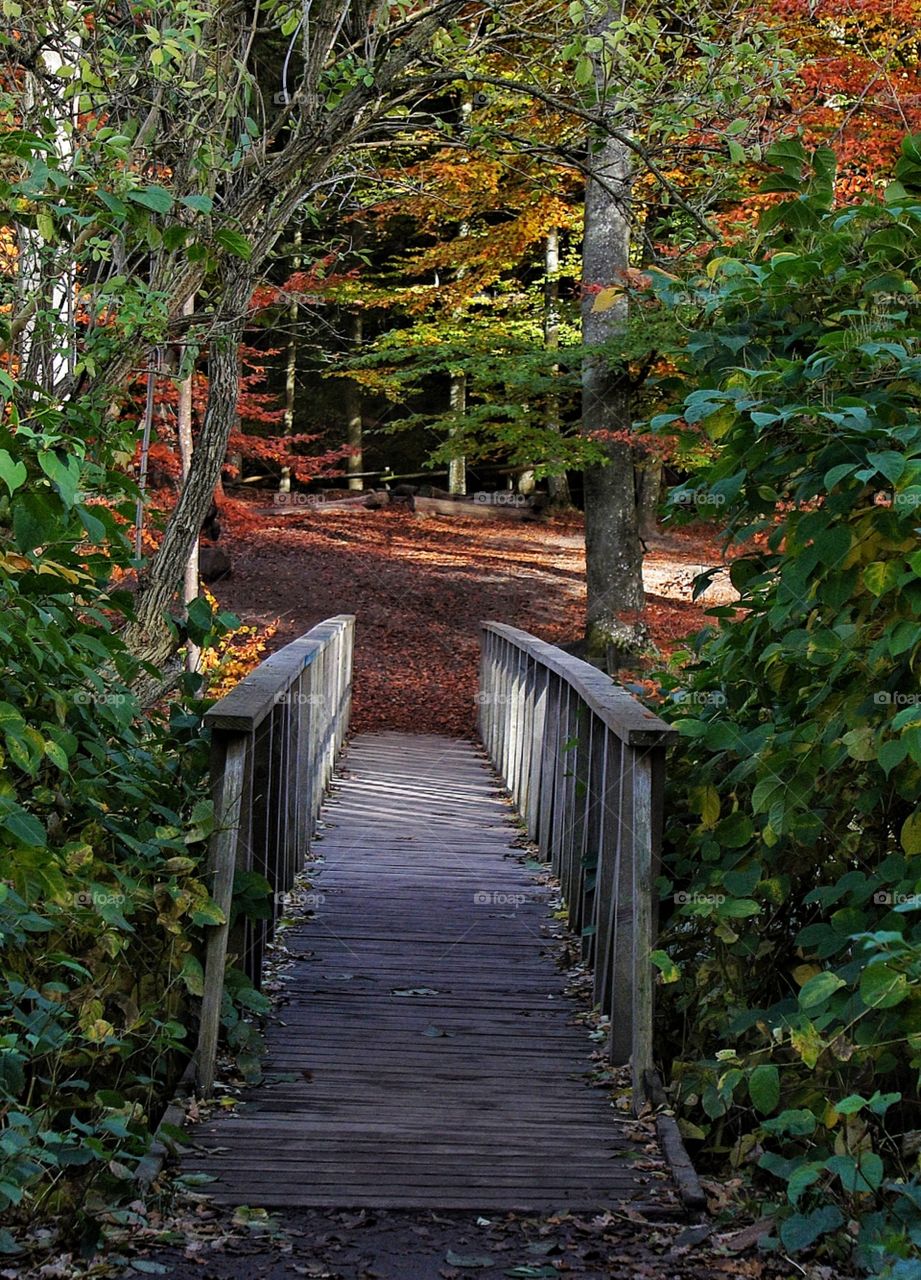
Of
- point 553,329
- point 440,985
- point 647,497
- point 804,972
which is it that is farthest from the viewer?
point 647,497

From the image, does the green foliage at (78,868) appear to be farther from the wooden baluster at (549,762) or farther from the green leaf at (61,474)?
the wooden baluster at (549,762)

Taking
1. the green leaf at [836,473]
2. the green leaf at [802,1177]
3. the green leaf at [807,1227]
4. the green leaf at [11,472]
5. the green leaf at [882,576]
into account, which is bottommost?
the green leaf at [807,1227]

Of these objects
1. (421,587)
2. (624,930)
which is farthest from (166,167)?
(421,587)

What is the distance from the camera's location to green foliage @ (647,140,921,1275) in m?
2.64

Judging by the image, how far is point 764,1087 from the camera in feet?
9.18

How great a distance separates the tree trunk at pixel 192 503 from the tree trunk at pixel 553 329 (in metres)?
7.44

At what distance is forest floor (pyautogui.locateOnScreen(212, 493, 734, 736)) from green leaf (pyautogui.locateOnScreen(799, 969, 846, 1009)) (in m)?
9.73

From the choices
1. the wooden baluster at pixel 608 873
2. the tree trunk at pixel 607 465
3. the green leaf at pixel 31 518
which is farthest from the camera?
the tree trunk at pixel 607 465

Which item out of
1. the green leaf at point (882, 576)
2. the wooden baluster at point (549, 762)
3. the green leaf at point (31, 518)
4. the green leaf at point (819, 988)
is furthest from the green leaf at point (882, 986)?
the wooden baluster at point (549, 762)

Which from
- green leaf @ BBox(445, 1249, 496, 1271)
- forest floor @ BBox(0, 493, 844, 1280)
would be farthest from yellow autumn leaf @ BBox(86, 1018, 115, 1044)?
green leaf @ BBox(445, 1249, 496, 1271)

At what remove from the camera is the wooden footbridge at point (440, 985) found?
3.20m

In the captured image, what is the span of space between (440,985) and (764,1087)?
208cm

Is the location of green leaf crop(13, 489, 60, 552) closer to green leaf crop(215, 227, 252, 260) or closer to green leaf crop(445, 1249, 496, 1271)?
green leaf crop(215, 227, 252, 260)

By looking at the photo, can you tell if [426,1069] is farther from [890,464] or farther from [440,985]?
[890,464]
